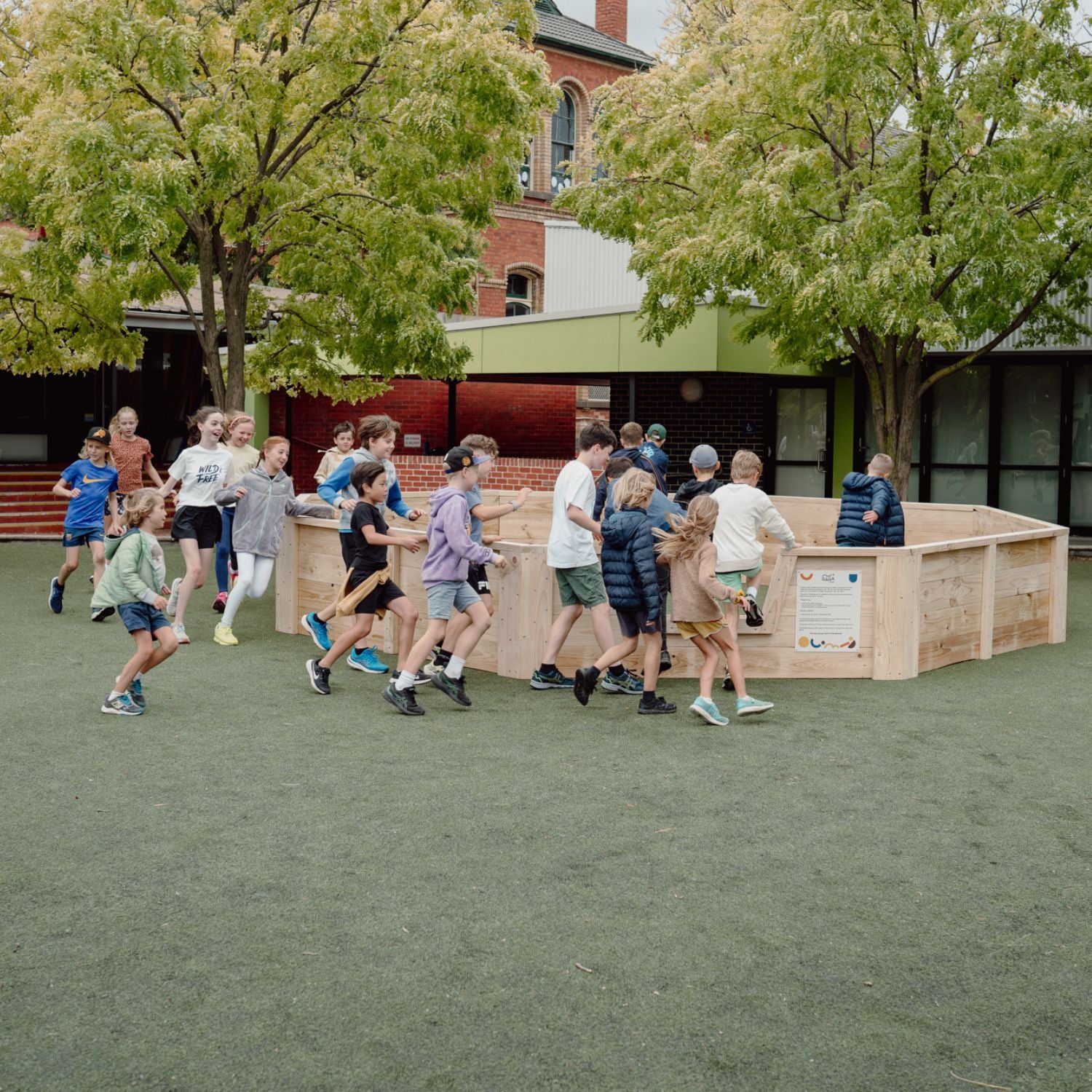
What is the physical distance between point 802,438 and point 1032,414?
3.71 m

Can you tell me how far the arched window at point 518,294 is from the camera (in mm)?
38312

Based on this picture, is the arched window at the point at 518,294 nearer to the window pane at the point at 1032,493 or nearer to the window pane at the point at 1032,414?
the window pane at the point at 1032,414

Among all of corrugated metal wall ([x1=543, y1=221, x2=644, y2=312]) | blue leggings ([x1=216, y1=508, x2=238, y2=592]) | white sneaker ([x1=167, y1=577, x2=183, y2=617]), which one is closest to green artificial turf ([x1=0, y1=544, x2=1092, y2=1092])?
white sneaker ([x1=167, y1=577, x2=183, y2=617])

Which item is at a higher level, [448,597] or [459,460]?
[459,460]

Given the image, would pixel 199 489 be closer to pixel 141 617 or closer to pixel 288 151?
pixel 141 617

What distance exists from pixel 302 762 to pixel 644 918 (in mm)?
2773

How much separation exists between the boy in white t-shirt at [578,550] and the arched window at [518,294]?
2989 centimetres

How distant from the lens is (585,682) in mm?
8445

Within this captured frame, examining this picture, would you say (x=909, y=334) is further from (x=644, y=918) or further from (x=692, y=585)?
(x=644, y=918)

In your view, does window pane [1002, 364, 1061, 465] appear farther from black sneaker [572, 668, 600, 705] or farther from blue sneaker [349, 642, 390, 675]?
black sneaker [572, 668, 600, 705]

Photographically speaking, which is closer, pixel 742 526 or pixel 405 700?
pixel 405 700

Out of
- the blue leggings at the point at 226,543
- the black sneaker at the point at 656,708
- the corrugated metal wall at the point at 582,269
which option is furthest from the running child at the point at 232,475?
the corrugated metal wall at the point at 582,269

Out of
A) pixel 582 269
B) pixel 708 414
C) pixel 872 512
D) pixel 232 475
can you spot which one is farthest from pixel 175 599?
pixel 582 269

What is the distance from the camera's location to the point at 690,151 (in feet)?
58.5
